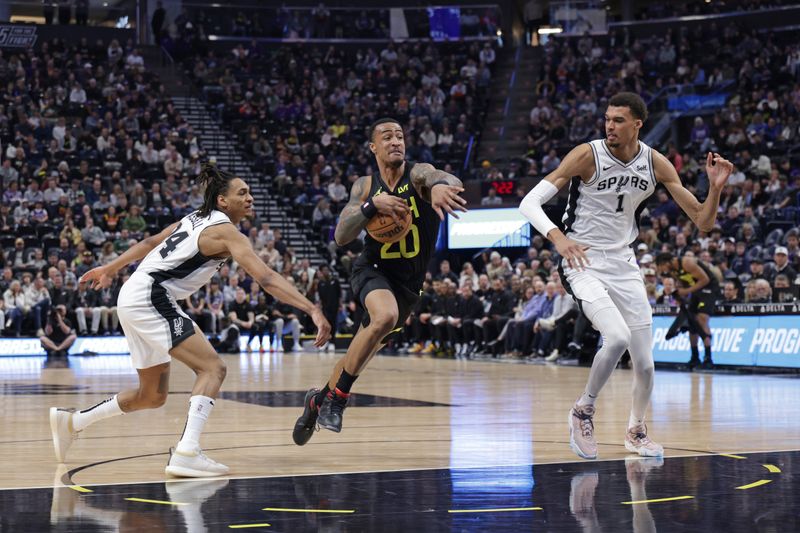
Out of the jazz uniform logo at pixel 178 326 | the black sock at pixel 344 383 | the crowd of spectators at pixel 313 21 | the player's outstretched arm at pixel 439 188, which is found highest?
the crowd of spectators at pixel 313 21

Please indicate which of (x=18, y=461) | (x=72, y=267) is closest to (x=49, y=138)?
(x=72, y=267)

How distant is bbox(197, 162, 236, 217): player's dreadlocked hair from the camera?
6848 millimetres

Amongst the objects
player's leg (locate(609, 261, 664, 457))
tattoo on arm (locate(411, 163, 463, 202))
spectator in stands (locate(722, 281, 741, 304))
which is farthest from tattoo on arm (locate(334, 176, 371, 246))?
spectator in stands (locate(722, 281, 741, 304))

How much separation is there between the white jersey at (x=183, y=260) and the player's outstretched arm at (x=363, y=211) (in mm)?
744

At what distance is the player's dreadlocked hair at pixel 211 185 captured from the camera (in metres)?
6.85

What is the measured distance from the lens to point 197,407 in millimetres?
6562

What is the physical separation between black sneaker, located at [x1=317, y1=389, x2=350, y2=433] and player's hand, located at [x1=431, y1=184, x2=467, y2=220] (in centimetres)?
142

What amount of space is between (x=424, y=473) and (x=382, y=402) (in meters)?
5.31

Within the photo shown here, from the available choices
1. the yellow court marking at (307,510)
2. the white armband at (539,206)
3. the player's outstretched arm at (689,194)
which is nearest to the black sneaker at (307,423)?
the white armband at (539,206)

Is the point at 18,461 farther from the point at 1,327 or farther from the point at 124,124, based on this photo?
the point at 124,124

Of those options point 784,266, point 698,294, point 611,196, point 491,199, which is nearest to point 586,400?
point 611,196

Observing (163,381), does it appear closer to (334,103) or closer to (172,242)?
(172,242)

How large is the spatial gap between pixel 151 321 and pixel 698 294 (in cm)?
1157

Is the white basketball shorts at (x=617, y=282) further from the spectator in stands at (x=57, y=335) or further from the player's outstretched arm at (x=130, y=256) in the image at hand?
the spectator in stands at (x=57, y=335)
